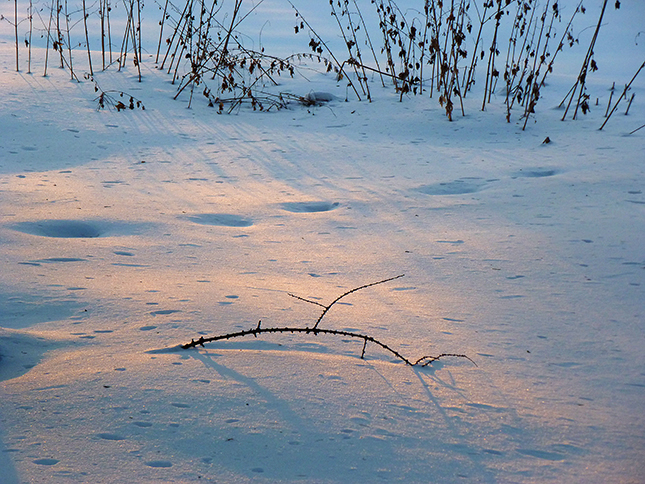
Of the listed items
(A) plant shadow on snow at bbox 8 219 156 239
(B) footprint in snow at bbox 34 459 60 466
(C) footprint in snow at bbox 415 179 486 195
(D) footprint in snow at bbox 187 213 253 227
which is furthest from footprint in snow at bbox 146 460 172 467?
(C) footprint in snow at bbox 415 179 486 195

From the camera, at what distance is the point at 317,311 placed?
4.76 ft

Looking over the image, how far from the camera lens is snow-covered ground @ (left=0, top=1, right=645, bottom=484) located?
949 mm

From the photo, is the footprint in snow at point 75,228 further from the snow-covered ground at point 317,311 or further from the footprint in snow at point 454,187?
the footprint in snow at point 454,187

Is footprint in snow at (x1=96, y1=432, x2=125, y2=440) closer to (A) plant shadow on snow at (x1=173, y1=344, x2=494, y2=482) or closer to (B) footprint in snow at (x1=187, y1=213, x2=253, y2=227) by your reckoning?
(A) plant shadow on snow at (x1=173, y1=344, x2=494, y2=482)

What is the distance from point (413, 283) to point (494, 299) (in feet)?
0.76

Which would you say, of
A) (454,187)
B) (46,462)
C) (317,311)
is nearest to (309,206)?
(454,187)

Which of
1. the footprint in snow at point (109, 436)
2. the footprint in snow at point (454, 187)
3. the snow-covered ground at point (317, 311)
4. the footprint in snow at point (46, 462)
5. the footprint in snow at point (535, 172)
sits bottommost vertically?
the footprint in snow at point (46, 462)

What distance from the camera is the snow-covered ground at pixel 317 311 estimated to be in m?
0.95

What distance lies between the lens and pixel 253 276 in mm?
1691

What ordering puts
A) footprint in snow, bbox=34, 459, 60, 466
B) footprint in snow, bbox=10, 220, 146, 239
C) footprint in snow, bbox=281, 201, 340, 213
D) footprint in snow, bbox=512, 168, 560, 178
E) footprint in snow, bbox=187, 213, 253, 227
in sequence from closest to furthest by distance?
footprint in snow, bbox=34, 459, 60, 466 < footprint in snow, bbox=10, 220, 146, 239 < footprint in snow, bbox=187, 213, 253, 227 < footprint in snow, bbox=281, 201, 340, 213 < footprint in snow, bbox=512, 168, 560, 178

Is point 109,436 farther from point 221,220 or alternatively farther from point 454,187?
point 454,187

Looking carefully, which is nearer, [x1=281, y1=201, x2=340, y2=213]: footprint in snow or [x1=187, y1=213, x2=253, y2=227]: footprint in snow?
[x1=187, y1=213, x2=253, y2=227]: footprint in snow

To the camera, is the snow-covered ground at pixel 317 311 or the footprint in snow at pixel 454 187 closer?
the snow-covered ground at pixel 317 311

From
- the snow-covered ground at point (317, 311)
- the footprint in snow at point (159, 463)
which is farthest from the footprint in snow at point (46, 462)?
the footprint in snow at point (159, 463)
